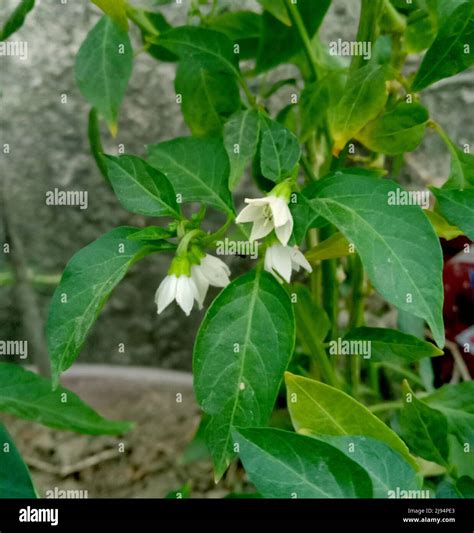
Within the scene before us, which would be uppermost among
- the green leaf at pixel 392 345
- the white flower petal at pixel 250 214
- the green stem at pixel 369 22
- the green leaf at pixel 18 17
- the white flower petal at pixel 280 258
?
the green leaf at pixel 18 17

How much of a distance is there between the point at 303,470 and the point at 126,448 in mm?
632

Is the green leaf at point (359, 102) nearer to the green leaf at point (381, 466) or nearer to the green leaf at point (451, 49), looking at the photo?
the green leaf at point (451, 49)

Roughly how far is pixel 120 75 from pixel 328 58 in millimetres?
238

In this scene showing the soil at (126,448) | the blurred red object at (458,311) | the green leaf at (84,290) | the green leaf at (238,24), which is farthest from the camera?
the soil at (126,448)

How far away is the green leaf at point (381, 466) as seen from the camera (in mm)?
423

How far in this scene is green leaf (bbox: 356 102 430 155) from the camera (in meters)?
0.55

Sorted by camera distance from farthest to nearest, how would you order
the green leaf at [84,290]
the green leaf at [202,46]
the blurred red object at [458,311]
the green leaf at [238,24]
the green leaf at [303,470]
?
the blurred red object at [458,311] < the green leaf at [238,24] < the green leaf at [202,46] < the green leaf at [84,290] < the green leaf at [303,470]

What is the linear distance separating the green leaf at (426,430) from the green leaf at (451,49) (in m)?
0.22

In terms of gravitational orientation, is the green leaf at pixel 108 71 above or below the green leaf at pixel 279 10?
below

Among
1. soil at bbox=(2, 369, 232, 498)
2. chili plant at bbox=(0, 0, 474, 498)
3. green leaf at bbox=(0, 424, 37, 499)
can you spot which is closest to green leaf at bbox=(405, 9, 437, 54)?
chili plant at bbox=(0, 0, 474, 498)

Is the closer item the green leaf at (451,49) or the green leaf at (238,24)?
the green leaf at (451,49)

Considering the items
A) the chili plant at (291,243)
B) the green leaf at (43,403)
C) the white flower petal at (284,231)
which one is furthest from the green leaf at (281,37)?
the green leaf at (43,403)

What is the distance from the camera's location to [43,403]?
24.7 inches
